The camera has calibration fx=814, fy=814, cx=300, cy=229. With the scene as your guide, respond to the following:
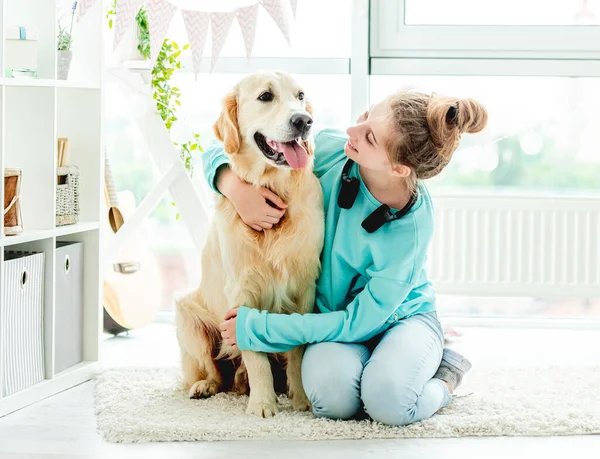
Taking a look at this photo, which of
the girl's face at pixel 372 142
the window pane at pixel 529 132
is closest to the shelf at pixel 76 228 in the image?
the girl's face at pixel 372 142

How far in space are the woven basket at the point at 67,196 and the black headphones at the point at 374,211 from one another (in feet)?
2.68

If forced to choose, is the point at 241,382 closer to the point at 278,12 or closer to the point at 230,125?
the point at 230,125

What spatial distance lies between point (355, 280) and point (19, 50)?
1.07 metres

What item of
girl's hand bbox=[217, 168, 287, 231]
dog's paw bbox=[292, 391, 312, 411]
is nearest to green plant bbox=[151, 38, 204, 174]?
girl's hand bbox=[217, 168, 287, 231]

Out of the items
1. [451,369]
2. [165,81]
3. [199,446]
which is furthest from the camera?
[165,81]

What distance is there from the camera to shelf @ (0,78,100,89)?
6.59 feet

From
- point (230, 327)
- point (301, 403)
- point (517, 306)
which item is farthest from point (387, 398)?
point (517, 306)

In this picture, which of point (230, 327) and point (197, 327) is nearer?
point (230, 327)

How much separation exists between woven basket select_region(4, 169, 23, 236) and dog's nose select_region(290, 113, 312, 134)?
2.40 ft

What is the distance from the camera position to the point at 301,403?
6.79 ft

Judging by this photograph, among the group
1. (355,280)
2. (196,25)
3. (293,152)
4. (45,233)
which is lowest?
(355,280)

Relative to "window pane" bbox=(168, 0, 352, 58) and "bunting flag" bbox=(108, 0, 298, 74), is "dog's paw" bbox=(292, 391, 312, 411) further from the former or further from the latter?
"window pane" bbox=(168, 0, 352, 58)

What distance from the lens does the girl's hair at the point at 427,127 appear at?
6.16 ft

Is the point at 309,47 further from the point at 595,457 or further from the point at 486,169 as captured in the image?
the point at 595,457
